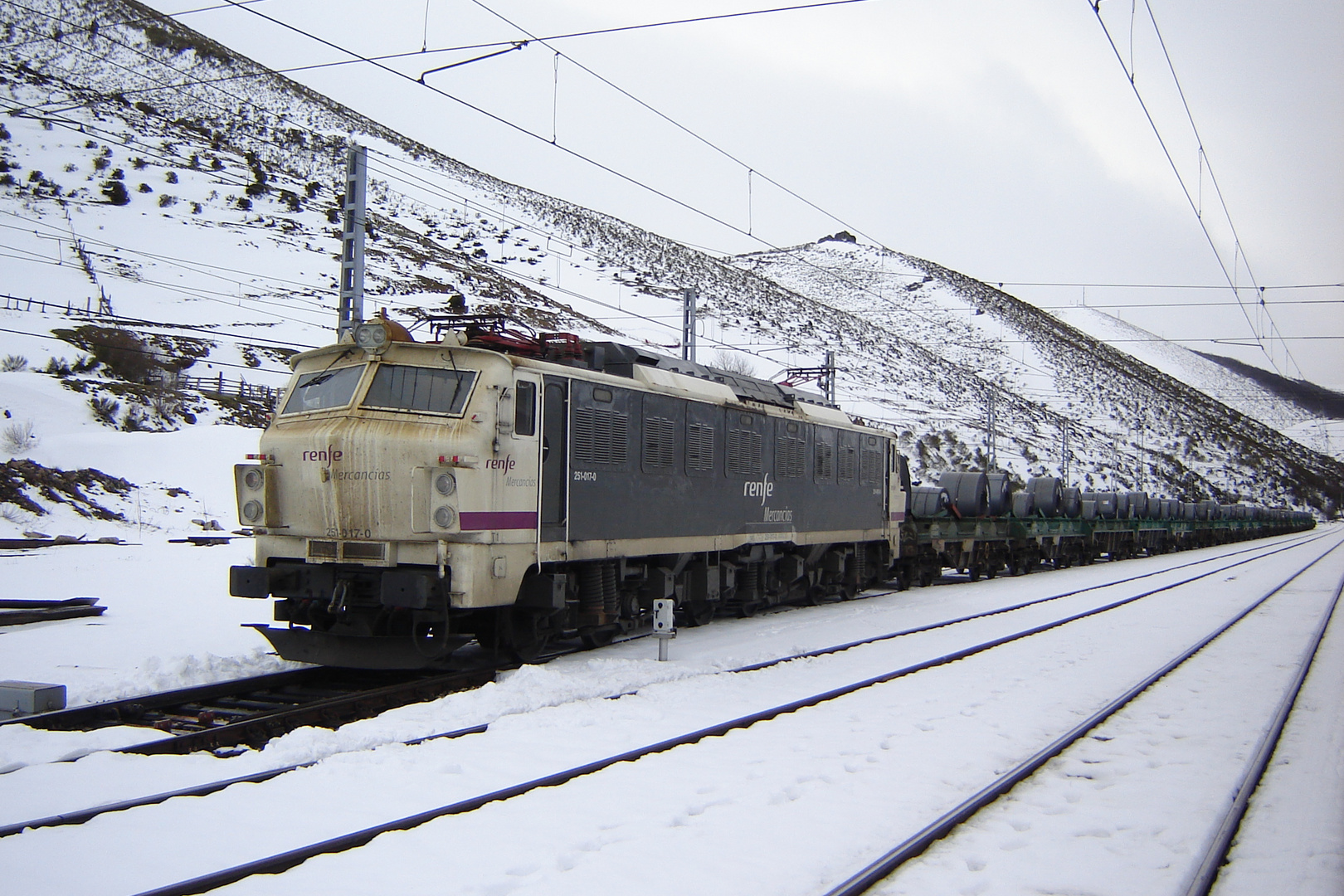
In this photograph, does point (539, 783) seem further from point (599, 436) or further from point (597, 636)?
point (597, 636)

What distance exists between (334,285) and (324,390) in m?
41.3

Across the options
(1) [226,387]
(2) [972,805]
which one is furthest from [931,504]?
(1) [226,387]

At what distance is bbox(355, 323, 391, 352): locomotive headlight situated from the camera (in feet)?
31.0

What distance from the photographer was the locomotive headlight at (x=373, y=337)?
9.45 meters

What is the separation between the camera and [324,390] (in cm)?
977

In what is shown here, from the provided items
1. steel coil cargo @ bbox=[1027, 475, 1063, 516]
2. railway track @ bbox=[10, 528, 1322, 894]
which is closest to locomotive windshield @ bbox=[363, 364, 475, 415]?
railway track @ bbox=[10, 528, 1322, 894]

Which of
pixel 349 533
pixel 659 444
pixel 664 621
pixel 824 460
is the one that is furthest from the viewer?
pixel 824 460

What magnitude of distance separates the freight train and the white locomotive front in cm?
2

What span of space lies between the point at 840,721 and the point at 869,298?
104 meters

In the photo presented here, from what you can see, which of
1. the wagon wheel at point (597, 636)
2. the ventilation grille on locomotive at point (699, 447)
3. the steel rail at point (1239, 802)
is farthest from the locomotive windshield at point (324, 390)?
the steel rail at point (1239, 802)

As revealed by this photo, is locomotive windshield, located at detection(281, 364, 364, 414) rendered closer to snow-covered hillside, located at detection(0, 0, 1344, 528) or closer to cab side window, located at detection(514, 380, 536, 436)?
cab side window, located at detection(514, 380, 536, 436)

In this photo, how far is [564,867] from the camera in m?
4.66

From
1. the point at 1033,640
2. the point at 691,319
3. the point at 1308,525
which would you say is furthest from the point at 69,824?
the point at 1308,525

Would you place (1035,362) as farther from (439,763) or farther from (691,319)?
(439,763)
